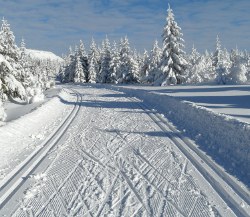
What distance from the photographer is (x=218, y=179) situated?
25.8 feet

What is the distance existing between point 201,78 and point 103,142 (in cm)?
4185

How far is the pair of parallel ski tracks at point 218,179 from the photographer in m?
6.45

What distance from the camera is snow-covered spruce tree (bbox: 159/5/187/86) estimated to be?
164 ft

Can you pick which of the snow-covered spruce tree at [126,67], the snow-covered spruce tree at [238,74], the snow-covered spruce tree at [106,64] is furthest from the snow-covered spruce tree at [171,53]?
the snow-covered spruce tree at [106,64]

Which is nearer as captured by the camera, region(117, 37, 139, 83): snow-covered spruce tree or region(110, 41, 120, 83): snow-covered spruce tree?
region(117, 37, 139, 83): snow-covered spruce tree

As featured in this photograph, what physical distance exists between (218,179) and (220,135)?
3.74 m

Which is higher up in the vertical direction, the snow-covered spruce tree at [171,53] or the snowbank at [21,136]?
the snow-covered spruce tree at [171,53]

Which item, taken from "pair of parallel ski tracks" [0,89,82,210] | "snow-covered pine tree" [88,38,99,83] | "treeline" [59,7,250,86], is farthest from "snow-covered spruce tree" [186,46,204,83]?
"pair of parallel ski tracks" [0,89,82,210]

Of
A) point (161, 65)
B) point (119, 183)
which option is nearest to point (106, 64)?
point (161, 65)

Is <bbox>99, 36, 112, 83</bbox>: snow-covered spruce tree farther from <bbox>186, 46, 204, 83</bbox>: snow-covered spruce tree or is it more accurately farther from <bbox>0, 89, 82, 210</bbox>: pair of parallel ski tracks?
<bbox>0, 89, 82, 210</bbox>: pair of parallel ski tracks

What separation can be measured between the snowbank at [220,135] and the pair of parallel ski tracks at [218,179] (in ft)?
0.98

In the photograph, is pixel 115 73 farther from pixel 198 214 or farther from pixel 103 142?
pixel 198 214

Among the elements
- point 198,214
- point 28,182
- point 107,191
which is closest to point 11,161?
point 28,182

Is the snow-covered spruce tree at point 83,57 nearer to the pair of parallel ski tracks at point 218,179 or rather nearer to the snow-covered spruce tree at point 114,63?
the snow-covered spruce tree at point 114,63
